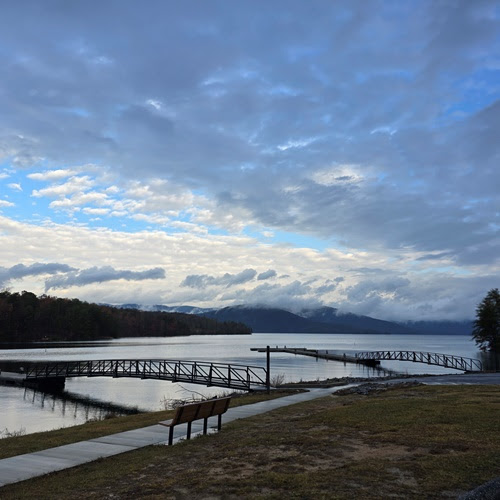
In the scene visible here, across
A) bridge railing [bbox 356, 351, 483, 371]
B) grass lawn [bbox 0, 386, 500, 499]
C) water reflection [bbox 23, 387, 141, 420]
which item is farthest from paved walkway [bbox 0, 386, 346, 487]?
bridge railing [bbox 356, 351, 483, 371]

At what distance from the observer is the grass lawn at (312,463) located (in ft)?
24.4

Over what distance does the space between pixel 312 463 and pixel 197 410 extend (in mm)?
4094

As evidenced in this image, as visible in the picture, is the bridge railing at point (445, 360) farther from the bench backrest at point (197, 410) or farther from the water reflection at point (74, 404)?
the bench backrest at point (197, 410)

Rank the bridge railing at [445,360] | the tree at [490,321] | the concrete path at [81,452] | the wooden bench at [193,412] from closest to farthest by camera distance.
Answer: the concrete path at [81,452]
the wooden bench at [193,412]
the bridge railing at [445,360]
the tree at [490,321]

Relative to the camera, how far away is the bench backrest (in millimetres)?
11453

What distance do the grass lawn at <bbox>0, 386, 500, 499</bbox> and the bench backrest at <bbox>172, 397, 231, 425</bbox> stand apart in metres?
0.60

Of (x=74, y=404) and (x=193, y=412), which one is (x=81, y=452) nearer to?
(x=193, y=412)

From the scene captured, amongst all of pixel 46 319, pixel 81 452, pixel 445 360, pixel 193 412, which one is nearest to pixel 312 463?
pixel 193 412

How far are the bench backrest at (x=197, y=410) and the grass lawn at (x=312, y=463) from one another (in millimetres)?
602

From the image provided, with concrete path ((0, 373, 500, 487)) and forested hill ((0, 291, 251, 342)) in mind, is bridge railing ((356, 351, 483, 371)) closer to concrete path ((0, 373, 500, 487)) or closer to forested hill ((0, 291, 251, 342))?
concrete path ((0, 373, 500, 487))

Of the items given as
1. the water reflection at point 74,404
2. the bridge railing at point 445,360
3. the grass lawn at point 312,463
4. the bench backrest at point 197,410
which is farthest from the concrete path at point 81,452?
the bridge railing at point 445,360

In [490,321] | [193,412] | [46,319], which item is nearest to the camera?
[193,412]

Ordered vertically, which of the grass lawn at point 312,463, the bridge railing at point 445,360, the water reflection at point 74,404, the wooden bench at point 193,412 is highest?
the wooden bench at point 193,412

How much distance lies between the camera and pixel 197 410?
1220 centimetres
